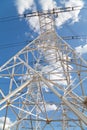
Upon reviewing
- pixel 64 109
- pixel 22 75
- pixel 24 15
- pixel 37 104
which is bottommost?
pixel 64 109

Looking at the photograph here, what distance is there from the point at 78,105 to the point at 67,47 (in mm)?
7740

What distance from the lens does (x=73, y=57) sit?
23859 millimetres

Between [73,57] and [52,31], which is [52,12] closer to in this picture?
[52,31]

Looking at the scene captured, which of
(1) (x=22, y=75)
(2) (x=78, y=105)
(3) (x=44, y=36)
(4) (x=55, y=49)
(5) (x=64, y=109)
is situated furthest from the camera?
(5) (x=64, y=109)

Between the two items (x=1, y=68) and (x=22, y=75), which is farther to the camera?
(x=22, y=75)

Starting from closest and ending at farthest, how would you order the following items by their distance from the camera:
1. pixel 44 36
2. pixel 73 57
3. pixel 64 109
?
pixel 73 57 → pixel 44 36 → pixel 64 109

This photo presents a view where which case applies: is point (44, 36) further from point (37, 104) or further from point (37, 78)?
point (37, 78)

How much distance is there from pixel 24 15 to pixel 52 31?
307cm

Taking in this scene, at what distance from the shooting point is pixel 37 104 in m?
24.8

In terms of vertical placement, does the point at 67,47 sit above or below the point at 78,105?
above

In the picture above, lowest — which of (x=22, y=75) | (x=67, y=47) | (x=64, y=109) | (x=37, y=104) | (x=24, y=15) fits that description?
(x=64, y=109)

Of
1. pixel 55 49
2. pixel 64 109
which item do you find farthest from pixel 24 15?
pixel 64 109

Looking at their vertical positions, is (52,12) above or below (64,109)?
above

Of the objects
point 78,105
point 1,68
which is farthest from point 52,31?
point 78,105
